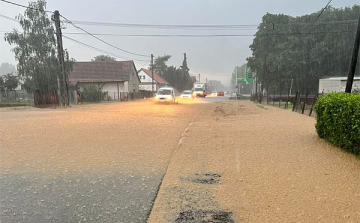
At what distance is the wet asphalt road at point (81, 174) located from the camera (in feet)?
10.0

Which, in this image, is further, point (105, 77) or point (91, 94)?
point (105, 77)

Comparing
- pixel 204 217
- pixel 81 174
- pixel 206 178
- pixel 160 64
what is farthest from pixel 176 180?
pixel 160 64

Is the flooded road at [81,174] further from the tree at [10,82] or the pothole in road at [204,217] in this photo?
the tree at [10,82]

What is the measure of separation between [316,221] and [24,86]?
3040cm

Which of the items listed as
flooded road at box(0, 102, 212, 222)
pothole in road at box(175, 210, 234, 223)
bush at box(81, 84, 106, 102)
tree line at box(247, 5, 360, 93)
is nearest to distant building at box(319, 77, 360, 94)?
tree line at box(247, 5, 360, 93)

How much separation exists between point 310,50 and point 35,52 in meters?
35.7

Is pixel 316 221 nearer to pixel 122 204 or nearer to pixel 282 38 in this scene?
pixel 122 204

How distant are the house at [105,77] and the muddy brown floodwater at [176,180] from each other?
31.4 metres

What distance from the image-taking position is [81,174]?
170 inches

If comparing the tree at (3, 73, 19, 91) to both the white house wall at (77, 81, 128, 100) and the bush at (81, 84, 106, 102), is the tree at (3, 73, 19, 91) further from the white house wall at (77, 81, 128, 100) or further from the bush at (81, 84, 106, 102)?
the bush at (81, 84, 106, 102)

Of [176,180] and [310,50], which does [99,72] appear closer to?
[310,50]

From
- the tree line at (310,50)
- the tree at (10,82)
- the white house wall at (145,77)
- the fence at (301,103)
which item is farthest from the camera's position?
the white house wall at (145,77)

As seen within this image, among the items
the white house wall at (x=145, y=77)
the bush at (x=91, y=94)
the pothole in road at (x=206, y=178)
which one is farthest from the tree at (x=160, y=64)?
the pothole in road at (x=206, y=178)

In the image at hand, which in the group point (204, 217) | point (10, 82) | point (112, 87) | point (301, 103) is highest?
point (10, 82)
